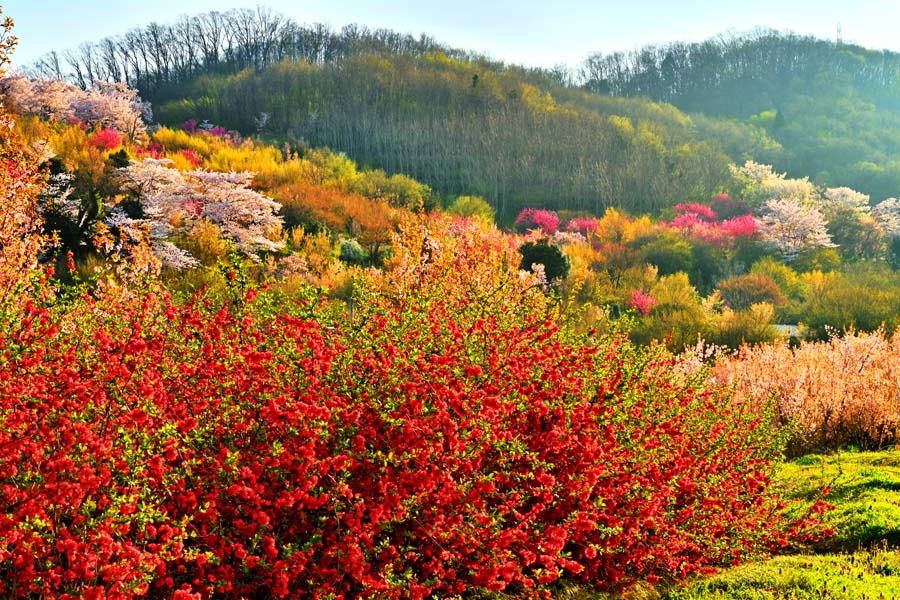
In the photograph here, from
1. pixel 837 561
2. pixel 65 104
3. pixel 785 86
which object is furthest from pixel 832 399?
pixel 785 86

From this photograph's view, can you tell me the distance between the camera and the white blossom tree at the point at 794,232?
29156 millimetres

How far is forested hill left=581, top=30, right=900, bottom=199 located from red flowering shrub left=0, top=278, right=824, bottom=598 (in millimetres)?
55771

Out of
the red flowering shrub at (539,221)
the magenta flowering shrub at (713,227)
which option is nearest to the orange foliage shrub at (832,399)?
the magenta flowering shrub at (713,227)

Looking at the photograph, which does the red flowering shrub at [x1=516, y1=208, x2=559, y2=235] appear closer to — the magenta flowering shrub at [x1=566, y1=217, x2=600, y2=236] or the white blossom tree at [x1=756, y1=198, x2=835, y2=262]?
the magenta flowering shrub at [x1=566, y1=217, x2=600, y2=236]

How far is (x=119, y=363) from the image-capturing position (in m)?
4.35

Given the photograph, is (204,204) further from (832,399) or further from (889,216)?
(889,216)

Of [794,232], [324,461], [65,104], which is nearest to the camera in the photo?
[324,461]

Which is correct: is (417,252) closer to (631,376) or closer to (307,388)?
(631,376)

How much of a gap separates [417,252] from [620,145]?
114 feet

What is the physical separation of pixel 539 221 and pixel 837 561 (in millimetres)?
30365

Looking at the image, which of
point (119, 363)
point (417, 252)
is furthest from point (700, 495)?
point (417, 252)

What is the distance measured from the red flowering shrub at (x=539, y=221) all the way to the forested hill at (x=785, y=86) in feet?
89.9

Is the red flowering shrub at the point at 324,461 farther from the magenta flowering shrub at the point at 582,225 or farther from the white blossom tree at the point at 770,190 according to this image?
the white blossom tree at the point at 770,190

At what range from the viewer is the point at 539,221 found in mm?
35750
